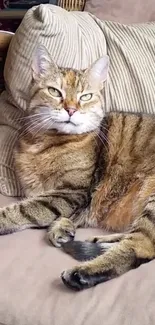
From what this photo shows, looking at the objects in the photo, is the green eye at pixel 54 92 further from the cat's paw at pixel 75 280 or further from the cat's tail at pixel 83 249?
the cat's paw at pixel 75 280

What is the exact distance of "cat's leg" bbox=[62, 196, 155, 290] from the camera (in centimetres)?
117

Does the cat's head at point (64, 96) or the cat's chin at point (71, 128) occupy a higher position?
the cat's head at point (64, 96)

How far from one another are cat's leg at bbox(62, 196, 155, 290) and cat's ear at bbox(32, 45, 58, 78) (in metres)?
0.46

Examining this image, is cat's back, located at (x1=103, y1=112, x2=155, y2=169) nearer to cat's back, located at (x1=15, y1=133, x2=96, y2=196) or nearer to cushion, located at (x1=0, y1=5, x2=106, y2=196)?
cat's back, located at (x1=15, y1=133, x2=96, y2=196)

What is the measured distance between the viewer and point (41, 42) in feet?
5.22

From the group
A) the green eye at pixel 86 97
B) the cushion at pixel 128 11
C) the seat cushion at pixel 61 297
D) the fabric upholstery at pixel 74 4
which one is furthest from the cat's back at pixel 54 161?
the fabric upholstery at pixel 74 4

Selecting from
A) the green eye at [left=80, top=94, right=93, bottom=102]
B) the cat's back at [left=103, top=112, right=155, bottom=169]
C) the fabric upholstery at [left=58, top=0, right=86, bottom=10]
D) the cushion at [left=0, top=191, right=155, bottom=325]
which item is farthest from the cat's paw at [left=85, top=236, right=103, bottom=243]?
the fabric upholstery at [left=58, top=0, right=86, bottom=10]

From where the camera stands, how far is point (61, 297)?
113cm

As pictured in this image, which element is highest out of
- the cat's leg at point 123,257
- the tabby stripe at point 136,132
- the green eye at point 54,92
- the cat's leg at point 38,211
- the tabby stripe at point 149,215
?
the green eye at point 54,92

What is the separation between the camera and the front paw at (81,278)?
45.3 inches

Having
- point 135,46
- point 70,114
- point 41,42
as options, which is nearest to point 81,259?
point 70,114

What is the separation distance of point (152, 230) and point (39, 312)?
13.7 inches

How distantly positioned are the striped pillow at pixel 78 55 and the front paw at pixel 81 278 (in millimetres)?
509

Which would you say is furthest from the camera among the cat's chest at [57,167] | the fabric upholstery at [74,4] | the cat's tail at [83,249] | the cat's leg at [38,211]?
the fabric upholstery at [74,4]
